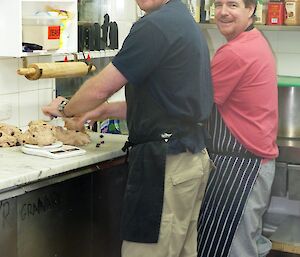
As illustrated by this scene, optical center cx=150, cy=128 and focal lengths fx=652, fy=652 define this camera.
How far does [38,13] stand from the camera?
295 cm

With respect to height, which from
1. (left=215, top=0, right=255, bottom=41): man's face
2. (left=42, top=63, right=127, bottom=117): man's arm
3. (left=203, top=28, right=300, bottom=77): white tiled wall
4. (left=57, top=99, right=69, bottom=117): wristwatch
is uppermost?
(left=215, top=0, right=255, bottom=41): man's face

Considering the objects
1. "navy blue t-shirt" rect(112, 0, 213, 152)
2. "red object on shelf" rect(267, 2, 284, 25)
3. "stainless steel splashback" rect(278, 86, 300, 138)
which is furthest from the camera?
"red object on shelf" rect(267, 2, 284, 25)

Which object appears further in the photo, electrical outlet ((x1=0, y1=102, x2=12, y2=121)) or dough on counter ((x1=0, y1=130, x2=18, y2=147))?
electrical outlet ((x1=0, y1=102, x2=12, y2=121))

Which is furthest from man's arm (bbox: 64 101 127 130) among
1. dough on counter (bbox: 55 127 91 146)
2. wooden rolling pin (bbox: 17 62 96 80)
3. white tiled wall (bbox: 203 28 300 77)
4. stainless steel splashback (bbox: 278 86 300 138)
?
white tiled wall (bbox: 203 28 300 77)

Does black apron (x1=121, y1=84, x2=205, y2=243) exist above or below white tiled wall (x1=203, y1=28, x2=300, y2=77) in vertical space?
below

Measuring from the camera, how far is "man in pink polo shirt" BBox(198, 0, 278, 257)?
2662mm

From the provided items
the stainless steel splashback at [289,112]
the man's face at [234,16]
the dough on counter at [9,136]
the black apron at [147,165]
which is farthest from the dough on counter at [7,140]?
the stainless steel splashback at [289,112]

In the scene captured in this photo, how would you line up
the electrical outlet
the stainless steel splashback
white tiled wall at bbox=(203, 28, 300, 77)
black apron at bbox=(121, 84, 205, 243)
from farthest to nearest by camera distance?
white tiled wall at bbox=(203, 28, 300, 77), the stainless steel splashback, the electrical outlet, black apron at bbox=(121, 84, 205, 243)

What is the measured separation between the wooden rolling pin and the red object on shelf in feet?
3.58

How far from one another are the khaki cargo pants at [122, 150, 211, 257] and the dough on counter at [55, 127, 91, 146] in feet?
2.00

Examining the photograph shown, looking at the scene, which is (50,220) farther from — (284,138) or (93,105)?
(284,138)

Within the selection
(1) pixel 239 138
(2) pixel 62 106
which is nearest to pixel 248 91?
(1) pixel 239 138

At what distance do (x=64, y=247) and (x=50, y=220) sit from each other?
17 cm

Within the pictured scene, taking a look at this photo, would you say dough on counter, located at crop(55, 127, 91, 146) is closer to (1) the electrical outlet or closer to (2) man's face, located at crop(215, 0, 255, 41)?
(1) the electrical outlet
